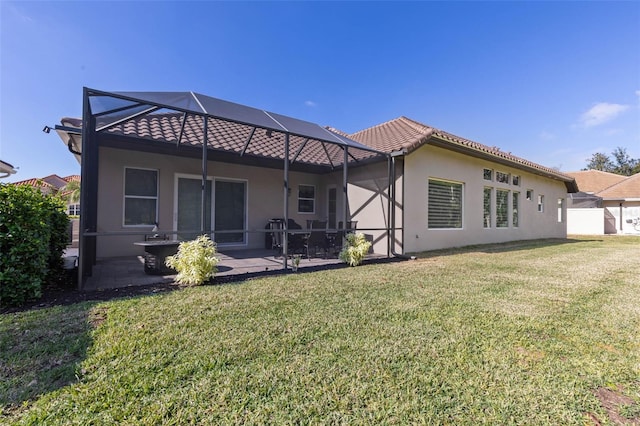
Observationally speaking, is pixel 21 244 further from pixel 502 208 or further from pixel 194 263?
pixel 502 208

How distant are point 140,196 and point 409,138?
8420 mm

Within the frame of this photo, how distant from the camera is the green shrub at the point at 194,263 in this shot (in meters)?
4.70

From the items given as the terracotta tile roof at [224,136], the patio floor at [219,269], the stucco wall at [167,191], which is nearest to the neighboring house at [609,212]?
the terracotta tile roof at [224,136]

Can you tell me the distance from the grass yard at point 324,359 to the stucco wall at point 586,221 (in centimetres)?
2358

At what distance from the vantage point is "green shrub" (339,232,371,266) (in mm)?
6699

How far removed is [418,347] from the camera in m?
2.67

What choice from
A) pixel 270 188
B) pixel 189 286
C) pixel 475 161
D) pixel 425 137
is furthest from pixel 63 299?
pixel 475 161

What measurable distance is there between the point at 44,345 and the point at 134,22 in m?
8.36

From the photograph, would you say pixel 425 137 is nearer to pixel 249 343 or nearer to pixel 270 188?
pixel 270 188

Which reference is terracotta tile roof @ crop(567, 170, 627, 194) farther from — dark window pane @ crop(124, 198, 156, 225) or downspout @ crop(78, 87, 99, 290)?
downspout @ crop(78, 87, 99, 290)

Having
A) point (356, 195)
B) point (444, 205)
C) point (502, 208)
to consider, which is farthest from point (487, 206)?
point (356, 195)

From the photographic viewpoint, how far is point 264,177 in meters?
10.0

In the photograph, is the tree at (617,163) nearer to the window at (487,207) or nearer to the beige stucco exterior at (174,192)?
Result: the window at (487,207)

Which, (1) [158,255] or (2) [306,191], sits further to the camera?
(2) [306,191]
